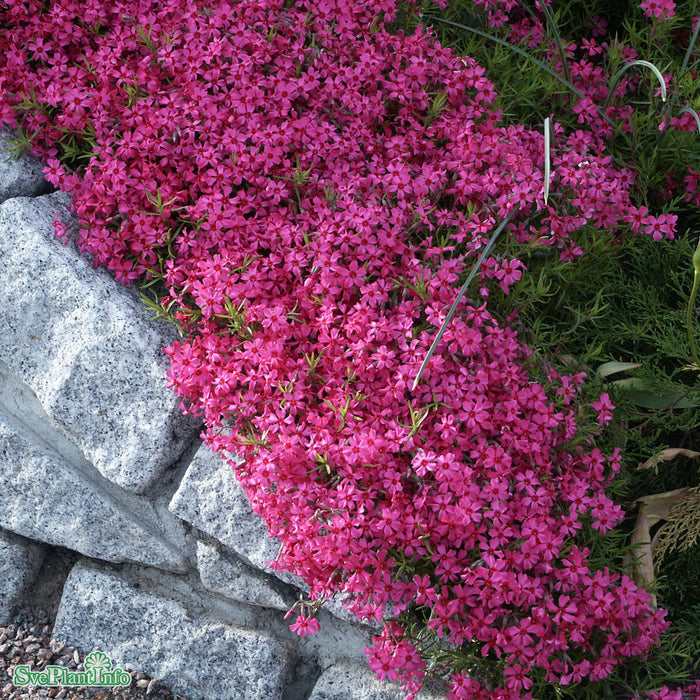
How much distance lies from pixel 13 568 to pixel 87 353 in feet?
2.51

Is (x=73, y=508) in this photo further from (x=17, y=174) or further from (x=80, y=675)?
(x=17, y=174)

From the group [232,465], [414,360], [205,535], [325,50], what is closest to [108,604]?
[205,535]

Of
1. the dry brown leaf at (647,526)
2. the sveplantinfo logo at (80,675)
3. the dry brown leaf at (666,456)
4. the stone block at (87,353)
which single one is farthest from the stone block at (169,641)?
the dry brown leaf at (666,456)

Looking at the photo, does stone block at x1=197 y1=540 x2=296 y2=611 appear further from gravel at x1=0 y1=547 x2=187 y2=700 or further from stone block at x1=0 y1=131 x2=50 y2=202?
stone block at x1=0 y1=131 x2=50 y2=202

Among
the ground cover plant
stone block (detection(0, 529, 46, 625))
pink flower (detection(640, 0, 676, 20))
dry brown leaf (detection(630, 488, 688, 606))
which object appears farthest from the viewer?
pink flower (detection(640, 0, 676, 20))

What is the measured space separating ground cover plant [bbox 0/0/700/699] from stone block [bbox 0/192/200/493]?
92 millimetres

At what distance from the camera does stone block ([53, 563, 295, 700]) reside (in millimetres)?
2473

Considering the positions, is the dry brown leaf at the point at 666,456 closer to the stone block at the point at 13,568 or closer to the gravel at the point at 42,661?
the gravel at the point at 42,661

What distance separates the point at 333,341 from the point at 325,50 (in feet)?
3.76

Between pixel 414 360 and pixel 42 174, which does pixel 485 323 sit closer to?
pixel 414 360

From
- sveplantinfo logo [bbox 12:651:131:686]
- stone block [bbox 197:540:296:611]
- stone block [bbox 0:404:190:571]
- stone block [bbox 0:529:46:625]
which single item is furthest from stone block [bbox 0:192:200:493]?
sveplantinfo logo [bbox 12:651:131:686]

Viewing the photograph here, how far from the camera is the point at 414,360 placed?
87.6 inches

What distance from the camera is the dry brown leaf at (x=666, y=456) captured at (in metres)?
2.50

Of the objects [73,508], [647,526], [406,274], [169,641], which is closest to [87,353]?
[73,508]
